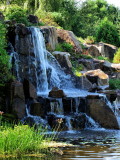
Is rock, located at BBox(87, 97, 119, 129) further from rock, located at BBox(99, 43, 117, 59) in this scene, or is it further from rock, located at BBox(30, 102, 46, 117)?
rock, located at BBox(99, 43, 117, 59)

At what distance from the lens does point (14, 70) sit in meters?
18.5

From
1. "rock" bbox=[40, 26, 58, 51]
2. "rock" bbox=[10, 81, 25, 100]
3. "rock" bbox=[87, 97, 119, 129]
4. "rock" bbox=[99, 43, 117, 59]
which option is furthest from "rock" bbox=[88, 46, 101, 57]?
"rock" bbox=[10, 81, 25, 100]

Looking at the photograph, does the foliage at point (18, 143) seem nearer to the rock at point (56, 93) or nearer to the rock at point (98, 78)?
the rock at point (56, 93)

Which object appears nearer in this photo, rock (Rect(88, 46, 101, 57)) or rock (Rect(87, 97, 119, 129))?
rock (Rect(87, 97, 119, 129))

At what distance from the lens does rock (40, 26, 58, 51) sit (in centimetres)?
2438

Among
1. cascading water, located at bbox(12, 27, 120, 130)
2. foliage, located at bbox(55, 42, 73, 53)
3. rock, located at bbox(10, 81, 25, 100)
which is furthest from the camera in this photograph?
foliage, located at bbox(55, 42, 73, 53)

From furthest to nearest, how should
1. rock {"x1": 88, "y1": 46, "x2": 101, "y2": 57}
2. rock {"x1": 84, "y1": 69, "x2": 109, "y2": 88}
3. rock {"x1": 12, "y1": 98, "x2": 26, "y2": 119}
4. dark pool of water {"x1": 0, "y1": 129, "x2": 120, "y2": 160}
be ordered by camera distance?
rock {"x1": 88, "y1": 46, "x2": 101, "y2": 57} < rock {"x1": 84, "y1": 69, "x2": 109, "y2": 88} < rock {"x1": 12, "y1": 98, "x2": 26, "y2": 119} < dark pool of water {"x1": 0, "y1": 129, "x2": 120, "y2": 160}

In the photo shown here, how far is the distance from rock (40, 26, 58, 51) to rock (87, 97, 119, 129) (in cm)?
896

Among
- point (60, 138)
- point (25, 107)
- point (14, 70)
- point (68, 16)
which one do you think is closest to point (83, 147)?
point (60, 138)

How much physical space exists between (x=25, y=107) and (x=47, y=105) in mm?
1290

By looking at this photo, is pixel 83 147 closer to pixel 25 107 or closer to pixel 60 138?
pixel 60 138

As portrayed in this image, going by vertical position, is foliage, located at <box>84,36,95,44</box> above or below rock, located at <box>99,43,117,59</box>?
above

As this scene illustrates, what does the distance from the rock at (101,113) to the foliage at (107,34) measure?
2151cm

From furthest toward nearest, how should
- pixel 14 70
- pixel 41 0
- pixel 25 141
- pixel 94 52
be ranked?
pixel 41 0 < pixel 94 52 < pixel 14 70 < pixel 25 141
